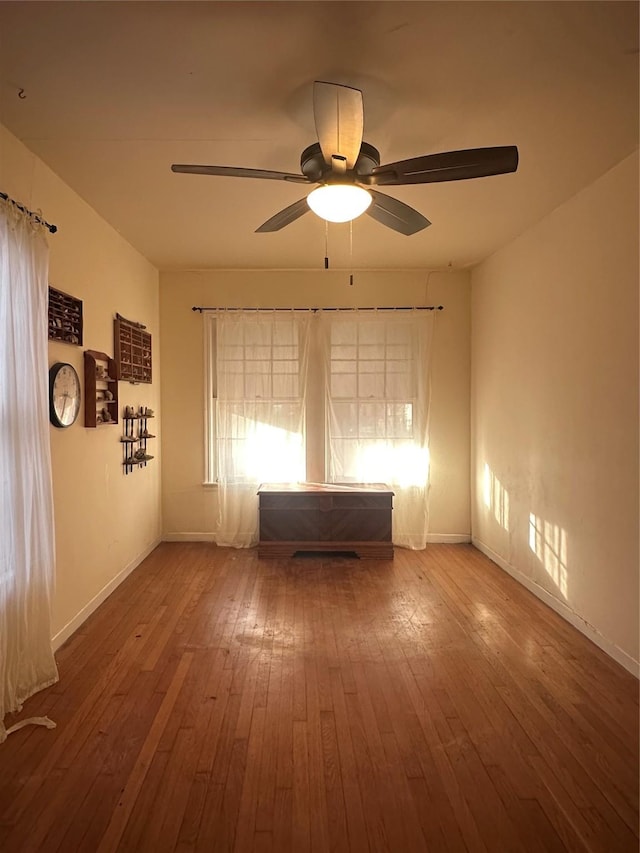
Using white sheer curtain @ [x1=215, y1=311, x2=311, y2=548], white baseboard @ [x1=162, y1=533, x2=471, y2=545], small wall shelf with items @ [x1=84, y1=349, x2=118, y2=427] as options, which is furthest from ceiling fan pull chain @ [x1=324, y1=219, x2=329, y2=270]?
white baseboard @ [x1=162, y1=533, x2=471, y2=545]

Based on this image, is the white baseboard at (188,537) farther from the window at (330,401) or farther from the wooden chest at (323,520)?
the wooden chest at (323,520)

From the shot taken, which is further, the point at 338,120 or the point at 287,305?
the point at 287,305

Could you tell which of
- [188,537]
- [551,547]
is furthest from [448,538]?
[188,537]

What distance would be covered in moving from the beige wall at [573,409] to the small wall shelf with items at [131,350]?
313cm

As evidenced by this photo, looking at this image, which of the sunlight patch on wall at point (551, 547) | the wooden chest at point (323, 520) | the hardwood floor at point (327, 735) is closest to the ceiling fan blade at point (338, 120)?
Result: the hardwood floor at point (327, 735)

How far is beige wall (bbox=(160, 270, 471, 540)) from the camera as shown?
530 centimetres

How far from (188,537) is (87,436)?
7.05 ft

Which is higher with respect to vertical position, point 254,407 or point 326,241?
point 326,241

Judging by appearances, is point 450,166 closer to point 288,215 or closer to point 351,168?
point 351,168

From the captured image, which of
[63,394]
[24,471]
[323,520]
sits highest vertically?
[63,394]

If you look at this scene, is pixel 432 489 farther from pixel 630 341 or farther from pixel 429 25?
pixel 429 25

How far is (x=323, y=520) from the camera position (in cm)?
491

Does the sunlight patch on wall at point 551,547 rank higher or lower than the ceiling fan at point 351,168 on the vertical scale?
lower

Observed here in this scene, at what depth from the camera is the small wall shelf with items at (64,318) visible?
9.91ft
